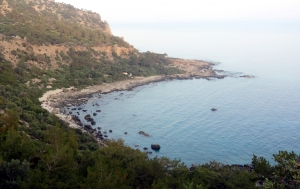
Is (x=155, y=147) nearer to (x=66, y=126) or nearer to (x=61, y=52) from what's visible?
(x=66, y=126)

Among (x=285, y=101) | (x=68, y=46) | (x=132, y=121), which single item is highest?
(x=68, y=46)

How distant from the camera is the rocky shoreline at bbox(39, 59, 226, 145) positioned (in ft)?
137

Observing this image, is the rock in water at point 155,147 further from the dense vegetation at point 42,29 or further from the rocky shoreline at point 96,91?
the dense vegetation at point 42,29

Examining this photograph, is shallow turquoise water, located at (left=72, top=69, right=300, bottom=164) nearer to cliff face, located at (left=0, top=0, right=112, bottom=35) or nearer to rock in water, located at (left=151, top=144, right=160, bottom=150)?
rock in water, located at (left=151, top=144, right=160, bottom=150)

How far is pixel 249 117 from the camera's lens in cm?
4862

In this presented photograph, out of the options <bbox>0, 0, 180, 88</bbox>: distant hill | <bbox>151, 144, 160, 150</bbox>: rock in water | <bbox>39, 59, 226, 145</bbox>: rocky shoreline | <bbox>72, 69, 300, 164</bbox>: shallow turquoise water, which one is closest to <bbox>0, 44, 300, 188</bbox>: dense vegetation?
<bbox>151, 144, 160, 150</bbox>: rock in water

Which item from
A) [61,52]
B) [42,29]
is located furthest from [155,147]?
[42,29]

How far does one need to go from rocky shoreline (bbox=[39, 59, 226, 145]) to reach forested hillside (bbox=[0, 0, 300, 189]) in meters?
2.19

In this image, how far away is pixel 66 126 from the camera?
35531 mm

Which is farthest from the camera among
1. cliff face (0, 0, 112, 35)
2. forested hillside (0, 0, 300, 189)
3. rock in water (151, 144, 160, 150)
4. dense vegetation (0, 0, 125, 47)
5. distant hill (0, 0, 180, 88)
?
cliff face (0, 0, 112, 35)

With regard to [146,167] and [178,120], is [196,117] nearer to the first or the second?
[178,120]

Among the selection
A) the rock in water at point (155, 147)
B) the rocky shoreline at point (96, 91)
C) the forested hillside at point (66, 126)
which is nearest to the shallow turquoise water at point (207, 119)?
the rock in water at point (155, 147)

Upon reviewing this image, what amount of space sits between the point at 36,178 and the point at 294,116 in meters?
47.0

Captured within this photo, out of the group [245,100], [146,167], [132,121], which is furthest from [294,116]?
[146,167]
